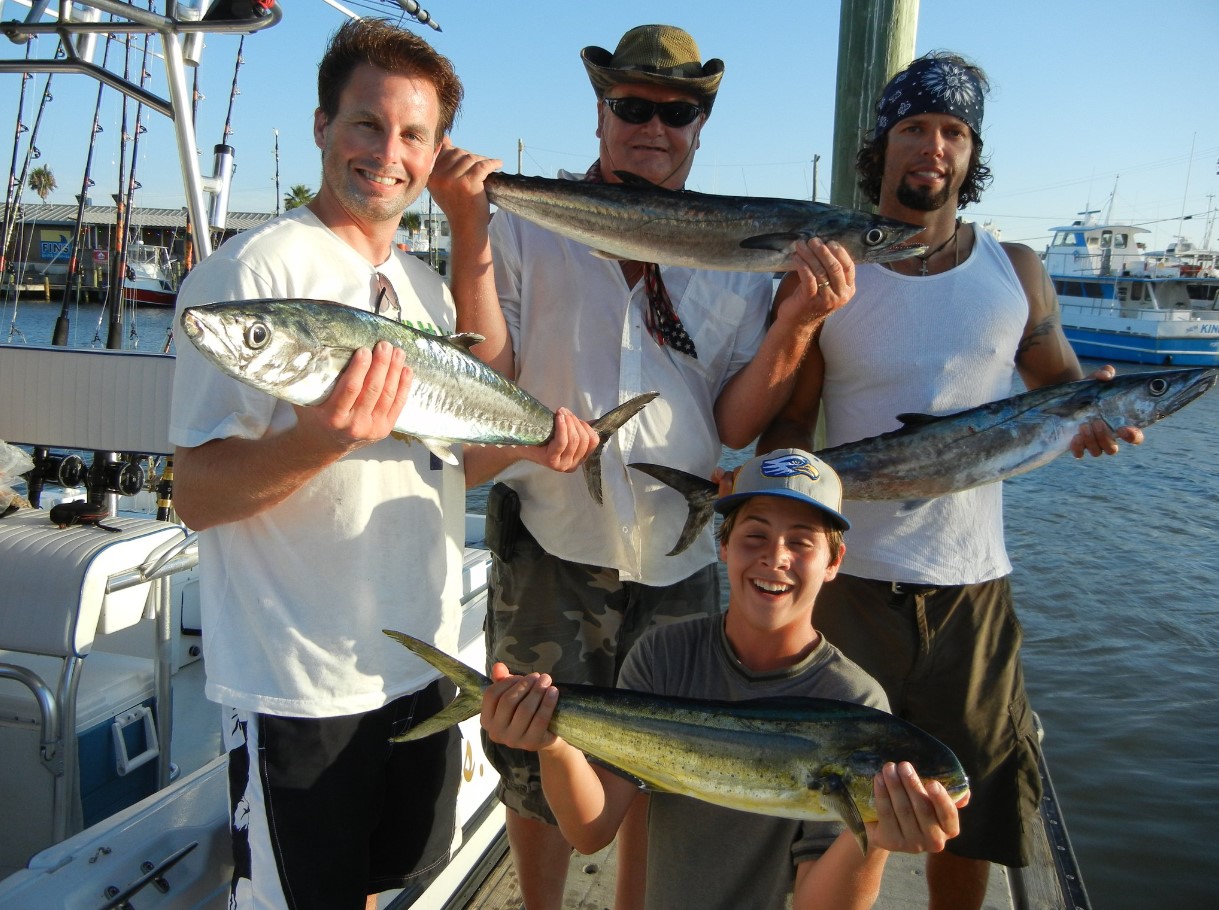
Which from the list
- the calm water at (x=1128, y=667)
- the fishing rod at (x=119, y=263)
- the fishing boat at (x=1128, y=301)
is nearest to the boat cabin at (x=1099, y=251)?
the fishing boat at (x=1128, y=301)

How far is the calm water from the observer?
6.77 meters

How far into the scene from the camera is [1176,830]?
694 cm

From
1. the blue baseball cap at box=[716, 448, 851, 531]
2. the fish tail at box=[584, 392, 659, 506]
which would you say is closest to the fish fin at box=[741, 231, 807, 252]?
the fish tail at box=[584, 392, 659, 506]

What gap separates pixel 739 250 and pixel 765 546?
1033 mm

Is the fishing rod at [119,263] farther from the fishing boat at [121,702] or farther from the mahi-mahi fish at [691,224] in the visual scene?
the mahi-mahi fish at [691,224]

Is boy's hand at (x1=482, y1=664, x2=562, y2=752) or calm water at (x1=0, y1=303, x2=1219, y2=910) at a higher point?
boy's hand at (x1=482, y1=664, x2=562, y2=752)

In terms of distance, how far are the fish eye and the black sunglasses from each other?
161 cm

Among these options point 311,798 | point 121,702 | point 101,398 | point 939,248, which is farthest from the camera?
point 101,398

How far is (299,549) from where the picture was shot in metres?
2.31

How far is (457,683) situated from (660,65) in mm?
2007

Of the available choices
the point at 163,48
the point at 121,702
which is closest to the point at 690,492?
the point at 121,702

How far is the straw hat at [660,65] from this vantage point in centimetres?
291

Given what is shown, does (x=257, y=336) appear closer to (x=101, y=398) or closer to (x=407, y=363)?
(x=407, y=363)

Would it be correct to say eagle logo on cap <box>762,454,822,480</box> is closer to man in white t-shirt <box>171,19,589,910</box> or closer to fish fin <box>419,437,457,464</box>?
man in white t-shirt <box>171,19,589,910</box>
